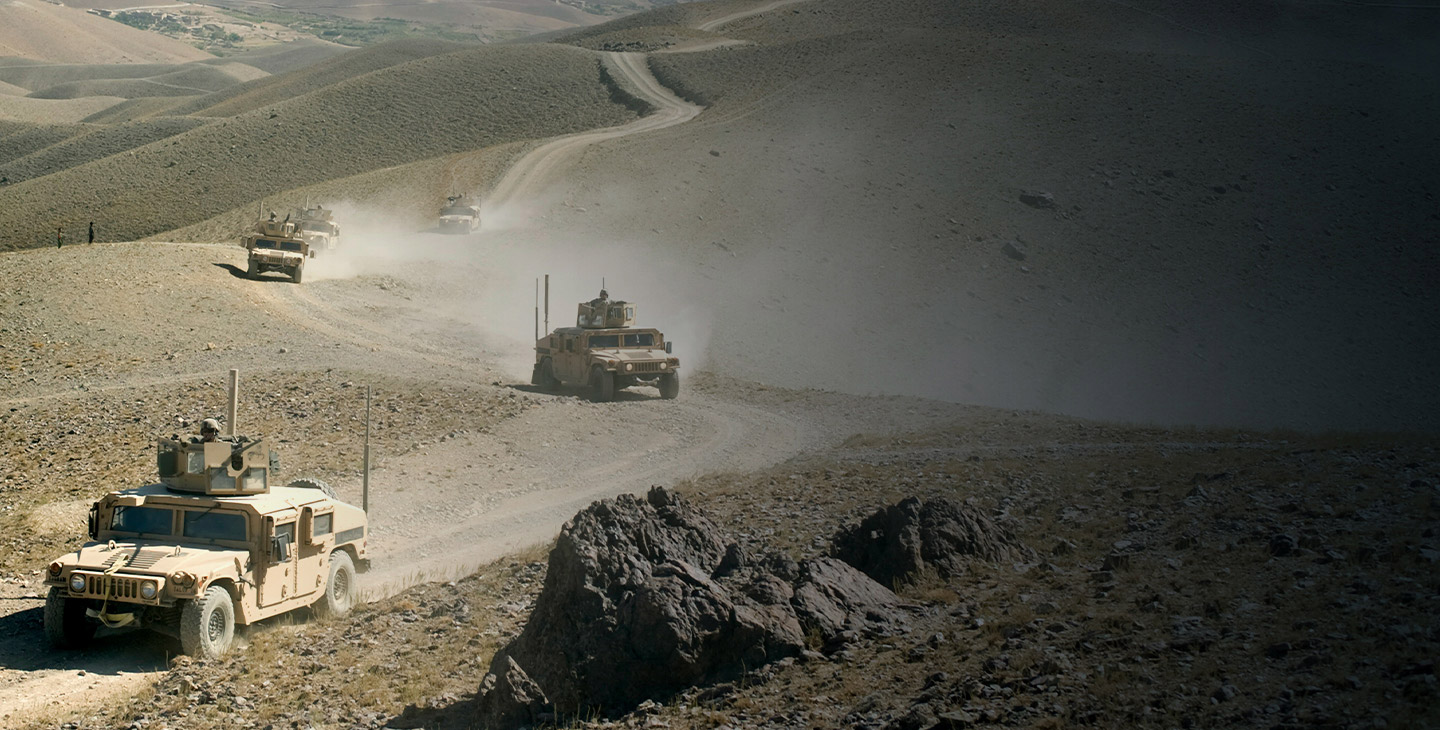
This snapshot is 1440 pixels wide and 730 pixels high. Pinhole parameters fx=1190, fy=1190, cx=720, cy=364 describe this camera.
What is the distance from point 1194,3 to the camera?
11325cm

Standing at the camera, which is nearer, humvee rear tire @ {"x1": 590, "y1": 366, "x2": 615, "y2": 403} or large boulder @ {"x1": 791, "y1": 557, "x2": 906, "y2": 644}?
large boulder @ {"x1": 791, "y1": 557, "x2": 906, "y2": 644}

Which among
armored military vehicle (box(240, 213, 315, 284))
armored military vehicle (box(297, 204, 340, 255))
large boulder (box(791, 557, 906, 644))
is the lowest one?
large boulder (box(791, 557, 906, 644))

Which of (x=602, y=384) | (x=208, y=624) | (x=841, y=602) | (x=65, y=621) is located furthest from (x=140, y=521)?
(x=602, y=384)

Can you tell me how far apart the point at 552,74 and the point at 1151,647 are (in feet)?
310

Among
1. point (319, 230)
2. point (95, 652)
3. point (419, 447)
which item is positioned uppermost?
point (319, 230)

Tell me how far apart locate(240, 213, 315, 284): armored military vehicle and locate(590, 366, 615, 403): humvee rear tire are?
57.2ft

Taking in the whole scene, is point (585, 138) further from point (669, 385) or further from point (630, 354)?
point (669, 385)

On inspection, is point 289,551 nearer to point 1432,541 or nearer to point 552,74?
point 1432,541

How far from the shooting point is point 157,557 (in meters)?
12.5

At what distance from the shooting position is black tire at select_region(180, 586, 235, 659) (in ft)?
39.8

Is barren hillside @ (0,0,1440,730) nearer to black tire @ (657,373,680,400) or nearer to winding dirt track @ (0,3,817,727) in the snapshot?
winding dirt track @ (0,3,817,727)

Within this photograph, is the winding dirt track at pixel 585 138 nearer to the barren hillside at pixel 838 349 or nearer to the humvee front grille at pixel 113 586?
the barren hillside at pixel 838 349

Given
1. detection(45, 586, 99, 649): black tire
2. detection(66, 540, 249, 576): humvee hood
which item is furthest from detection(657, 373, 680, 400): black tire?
detection(45, 586, 99, 649): black tire

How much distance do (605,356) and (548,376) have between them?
7.04 feet
